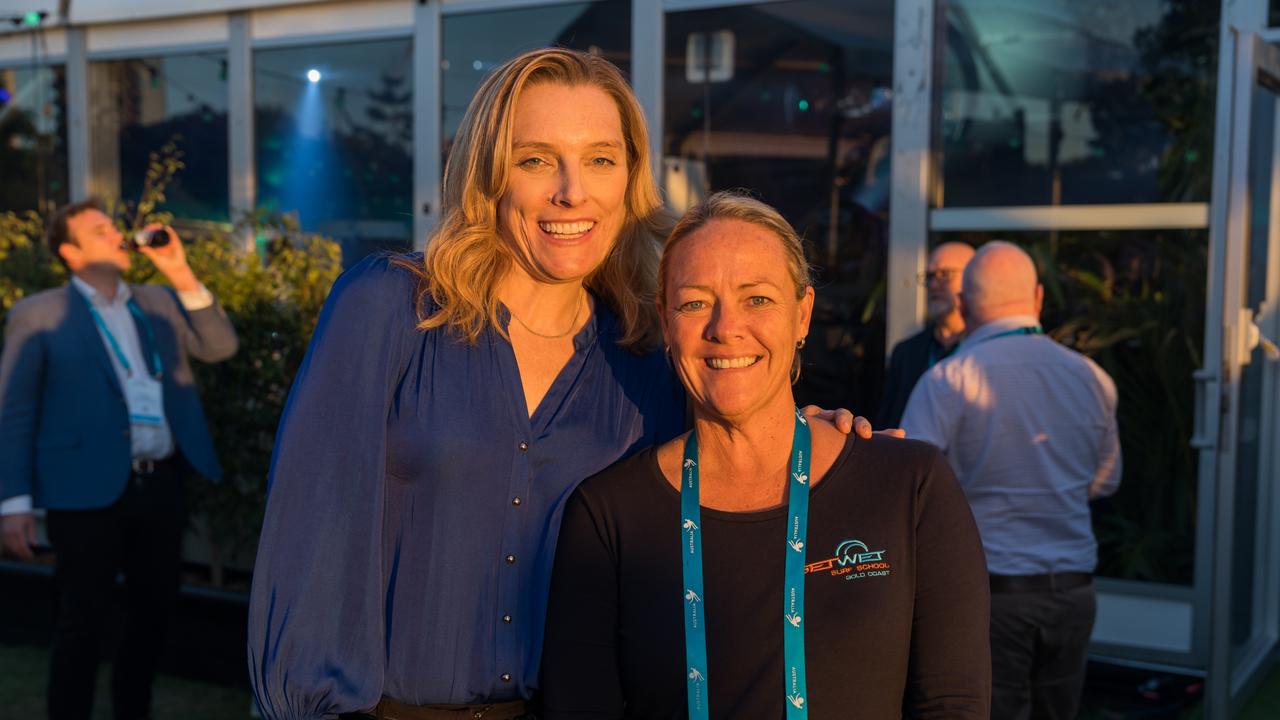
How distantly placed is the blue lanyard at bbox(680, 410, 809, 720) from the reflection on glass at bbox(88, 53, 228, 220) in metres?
6.29

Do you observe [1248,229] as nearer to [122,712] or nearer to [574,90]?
[574,90]

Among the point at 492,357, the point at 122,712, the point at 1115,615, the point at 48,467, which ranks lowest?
the point at 122,712

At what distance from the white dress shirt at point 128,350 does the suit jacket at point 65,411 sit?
0.03m

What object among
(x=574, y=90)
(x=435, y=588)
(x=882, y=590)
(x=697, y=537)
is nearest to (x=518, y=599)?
(x=435, y=588)

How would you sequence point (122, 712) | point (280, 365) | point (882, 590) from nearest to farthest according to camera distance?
point (882, 590) < point (122, 712) < point (280, 365)

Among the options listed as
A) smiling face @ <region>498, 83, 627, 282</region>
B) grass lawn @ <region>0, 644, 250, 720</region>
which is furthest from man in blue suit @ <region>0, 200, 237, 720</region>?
smiling face @ <region>498, 83, 627, 282</region>

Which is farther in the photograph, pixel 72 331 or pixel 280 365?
pixel 280 365

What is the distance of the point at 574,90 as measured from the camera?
207cm

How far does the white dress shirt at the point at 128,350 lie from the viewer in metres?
4.70

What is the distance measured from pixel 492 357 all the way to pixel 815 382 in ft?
13.1

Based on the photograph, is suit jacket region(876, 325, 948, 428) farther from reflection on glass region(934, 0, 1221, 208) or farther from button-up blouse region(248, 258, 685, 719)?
button-up blouse region(248, 258, 685, 719)

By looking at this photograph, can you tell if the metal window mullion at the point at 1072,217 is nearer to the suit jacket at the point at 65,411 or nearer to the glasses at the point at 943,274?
the glasses at the point at 943,274

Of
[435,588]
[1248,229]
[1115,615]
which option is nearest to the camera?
[435,588]

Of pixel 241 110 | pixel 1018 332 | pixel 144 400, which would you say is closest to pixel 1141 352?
pixel 1018 332
